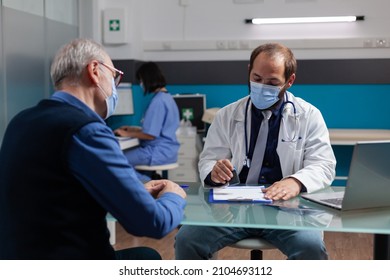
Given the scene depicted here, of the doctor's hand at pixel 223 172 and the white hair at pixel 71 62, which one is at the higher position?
the white hair at pixel 71 62

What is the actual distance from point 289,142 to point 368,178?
0.59m

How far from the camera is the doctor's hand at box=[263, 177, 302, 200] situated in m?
1.84

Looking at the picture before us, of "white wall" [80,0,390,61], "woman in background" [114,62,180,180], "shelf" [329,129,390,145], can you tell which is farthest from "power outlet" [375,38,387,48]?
"woman in background" [114,62,180,180]

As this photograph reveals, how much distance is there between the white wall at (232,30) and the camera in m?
5.08

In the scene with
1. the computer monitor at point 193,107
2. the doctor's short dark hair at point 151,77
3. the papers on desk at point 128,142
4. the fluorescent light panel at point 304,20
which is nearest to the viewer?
the papers on desk at point 128,142

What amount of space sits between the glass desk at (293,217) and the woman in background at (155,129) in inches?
102

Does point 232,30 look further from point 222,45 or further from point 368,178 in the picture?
point 368,178

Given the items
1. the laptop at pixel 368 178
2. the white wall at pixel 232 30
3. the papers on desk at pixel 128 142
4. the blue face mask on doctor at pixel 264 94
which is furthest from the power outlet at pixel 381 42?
the laptop at pixel 368 178

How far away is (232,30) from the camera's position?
5.37m

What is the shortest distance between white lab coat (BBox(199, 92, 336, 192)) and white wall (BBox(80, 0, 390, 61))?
3.02m

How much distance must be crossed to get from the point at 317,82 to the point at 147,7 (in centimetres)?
187

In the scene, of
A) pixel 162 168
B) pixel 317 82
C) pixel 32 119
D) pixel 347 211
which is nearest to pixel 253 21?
pixel 317 82

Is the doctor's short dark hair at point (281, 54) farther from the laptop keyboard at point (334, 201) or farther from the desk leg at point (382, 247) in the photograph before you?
the desk leg at point (382, 247)

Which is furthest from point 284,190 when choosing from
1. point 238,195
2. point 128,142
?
point 128,142
